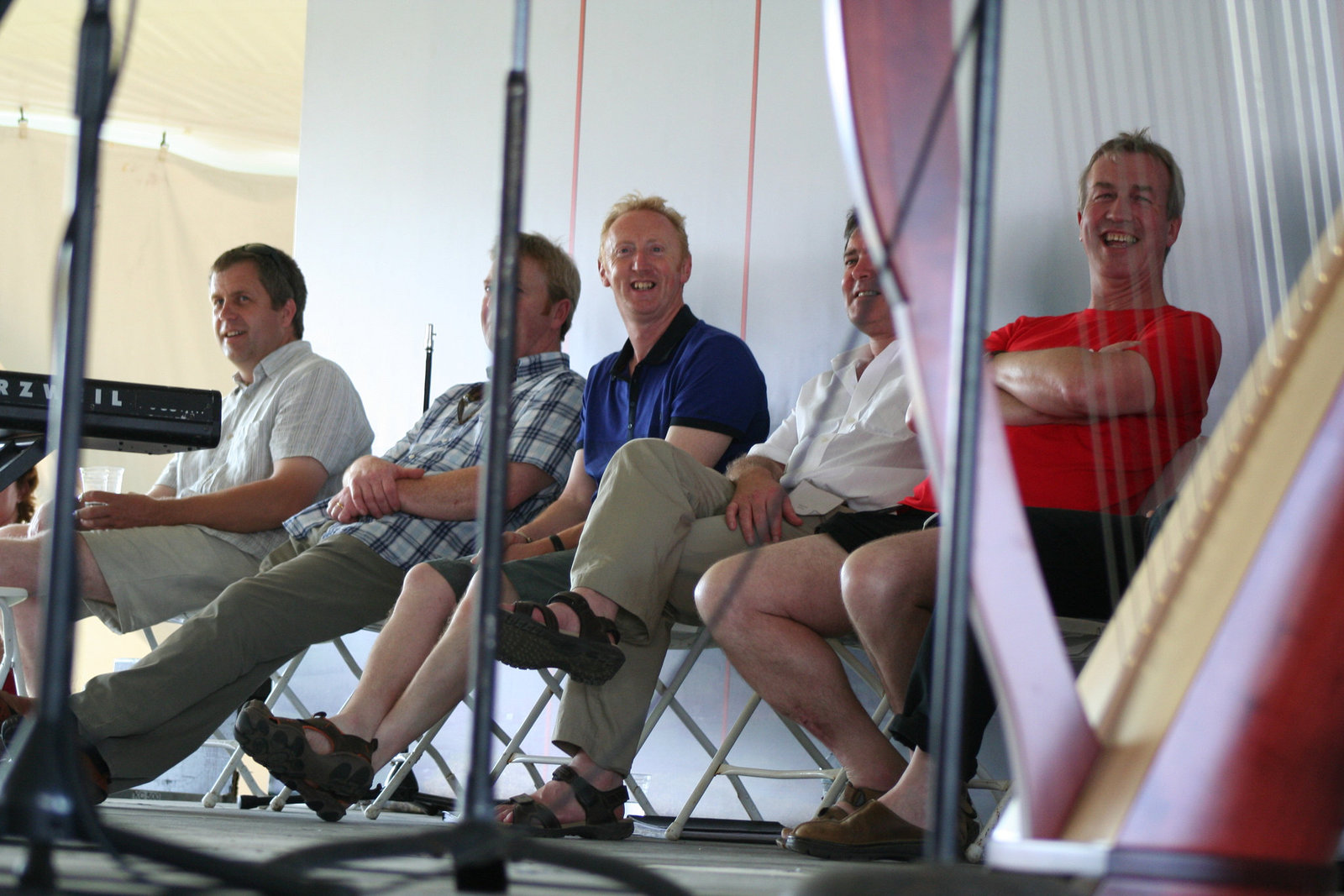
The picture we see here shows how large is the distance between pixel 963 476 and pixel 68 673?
47cm

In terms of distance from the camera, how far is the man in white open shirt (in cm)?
189

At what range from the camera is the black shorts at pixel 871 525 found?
73.5 inches

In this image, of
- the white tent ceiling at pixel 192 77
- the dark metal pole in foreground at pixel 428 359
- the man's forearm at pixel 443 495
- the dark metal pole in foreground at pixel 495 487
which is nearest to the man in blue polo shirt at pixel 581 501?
the man's forearm at pixel 443 495

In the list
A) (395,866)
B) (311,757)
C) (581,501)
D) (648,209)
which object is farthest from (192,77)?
(395,866)

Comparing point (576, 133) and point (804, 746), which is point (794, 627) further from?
point (576, 133)

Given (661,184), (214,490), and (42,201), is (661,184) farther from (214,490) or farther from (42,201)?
(42,201)

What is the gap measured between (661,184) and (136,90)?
2.70m

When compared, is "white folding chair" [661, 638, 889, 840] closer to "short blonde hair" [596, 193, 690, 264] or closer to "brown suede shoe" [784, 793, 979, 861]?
"brown suede shoe" [784, 793, 979, 861]

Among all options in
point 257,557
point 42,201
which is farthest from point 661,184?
point 42,201

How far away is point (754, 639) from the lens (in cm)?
186

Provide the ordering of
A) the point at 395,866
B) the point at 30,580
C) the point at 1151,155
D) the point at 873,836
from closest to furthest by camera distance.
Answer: the point at 395,866, the point at 873,836, the point at 1151,155, the point at 30,580

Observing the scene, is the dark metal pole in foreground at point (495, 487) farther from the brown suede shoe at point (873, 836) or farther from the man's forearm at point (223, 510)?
the man's forearm at point (223, 510)

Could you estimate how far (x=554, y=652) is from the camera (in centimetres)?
176

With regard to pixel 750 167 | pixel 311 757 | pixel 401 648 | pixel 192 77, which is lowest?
pixel 311 757
